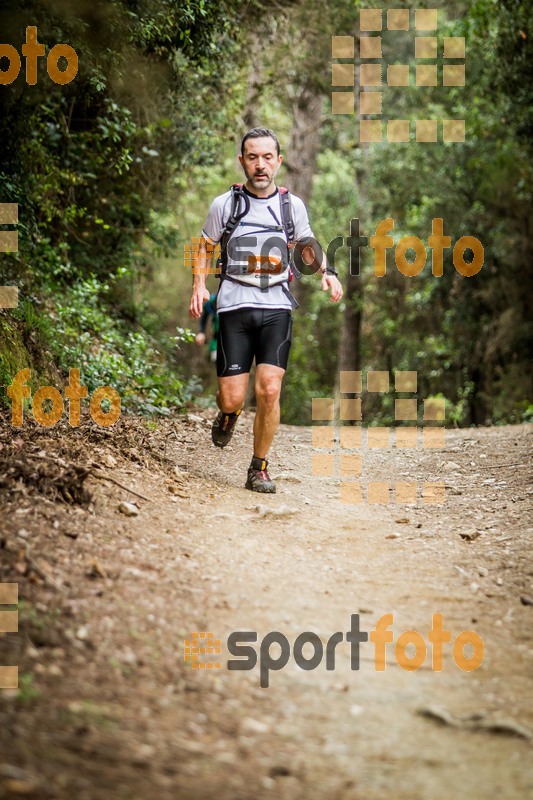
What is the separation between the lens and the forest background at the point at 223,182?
26.1ft

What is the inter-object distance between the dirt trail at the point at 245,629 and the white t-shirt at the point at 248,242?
55.4 inches

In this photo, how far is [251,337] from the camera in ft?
20.2

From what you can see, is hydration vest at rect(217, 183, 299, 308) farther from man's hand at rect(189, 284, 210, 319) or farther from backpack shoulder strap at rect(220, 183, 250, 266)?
man's hand at rect(189, 284, 210, 319)

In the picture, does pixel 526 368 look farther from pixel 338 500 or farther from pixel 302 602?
pixel 302 602

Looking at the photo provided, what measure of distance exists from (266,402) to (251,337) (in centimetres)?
50

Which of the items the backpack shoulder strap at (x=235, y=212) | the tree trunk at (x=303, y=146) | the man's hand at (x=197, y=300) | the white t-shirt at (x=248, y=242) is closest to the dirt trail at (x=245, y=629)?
the man's hand at (x=197, y=300)

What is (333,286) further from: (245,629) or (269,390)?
(245,629)

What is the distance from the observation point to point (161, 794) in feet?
7.67

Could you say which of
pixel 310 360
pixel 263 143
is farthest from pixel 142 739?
pixel 310 360

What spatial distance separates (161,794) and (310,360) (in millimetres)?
25042

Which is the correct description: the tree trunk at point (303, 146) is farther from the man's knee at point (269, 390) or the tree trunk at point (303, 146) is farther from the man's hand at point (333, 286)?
the man's knee at point (269, 390)

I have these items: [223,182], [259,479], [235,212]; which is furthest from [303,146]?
[259,479]

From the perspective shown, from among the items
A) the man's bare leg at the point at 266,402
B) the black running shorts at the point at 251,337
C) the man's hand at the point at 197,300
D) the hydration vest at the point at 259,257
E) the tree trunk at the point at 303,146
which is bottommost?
the man's bare leg at the point at 266,402

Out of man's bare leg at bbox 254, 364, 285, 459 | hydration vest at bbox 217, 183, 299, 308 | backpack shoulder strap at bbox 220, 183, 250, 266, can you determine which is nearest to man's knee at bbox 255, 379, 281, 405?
man's bare leg at bbox 254, 364, 285, 459
